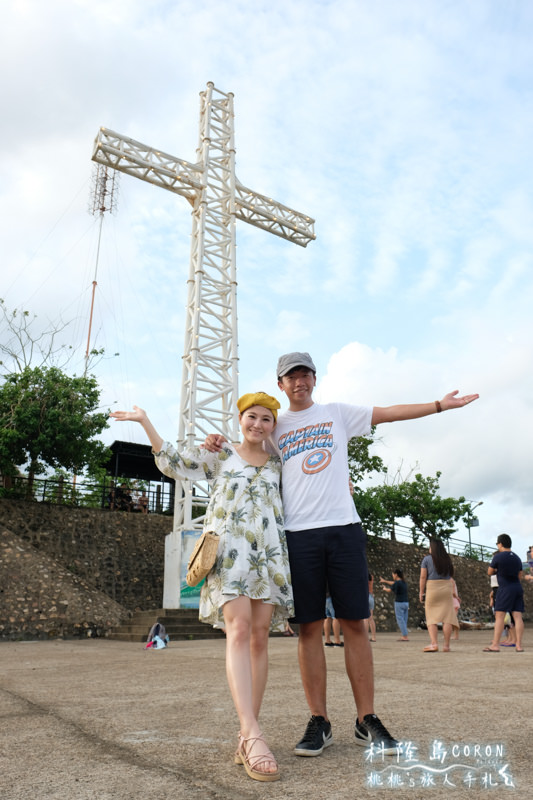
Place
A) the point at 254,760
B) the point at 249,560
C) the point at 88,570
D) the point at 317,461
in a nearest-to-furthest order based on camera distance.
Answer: the point at 254,760, the point at 249,560, the point at 317,461, the point at 88,570

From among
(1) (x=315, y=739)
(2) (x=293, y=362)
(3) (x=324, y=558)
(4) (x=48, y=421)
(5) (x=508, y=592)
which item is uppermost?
(4) (x=48, y=421)

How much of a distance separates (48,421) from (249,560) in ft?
54.8

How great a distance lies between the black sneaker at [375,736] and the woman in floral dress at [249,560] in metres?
0.44

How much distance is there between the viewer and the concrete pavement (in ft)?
6.37

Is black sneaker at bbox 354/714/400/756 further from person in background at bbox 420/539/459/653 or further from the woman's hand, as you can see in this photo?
person in background at bbox 420/539/459/653

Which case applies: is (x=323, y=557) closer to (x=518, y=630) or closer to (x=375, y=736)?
(x=375, y=736)

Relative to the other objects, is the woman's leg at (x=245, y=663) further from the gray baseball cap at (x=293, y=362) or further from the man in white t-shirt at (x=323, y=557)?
the gray baseball cap at (x=293, y=362)

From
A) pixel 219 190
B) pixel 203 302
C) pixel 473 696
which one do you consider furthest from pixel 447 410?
pixel 219 190

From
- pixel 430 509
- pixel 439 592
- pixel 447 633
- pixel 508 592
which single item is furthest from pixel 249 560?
pixel 430 509

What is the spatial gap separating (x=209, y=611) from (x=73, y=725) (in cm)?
101

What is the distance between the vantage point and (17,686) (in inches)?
183

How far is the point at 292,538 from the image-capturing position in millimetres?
2781

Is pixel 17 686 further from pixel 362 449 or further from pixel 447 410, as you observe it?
pixel 362 449

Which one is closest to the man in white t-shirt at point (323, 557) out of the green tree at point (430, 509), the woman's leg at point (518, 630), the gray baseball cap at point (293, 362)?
the gray baseball cap at point (293, 362)
